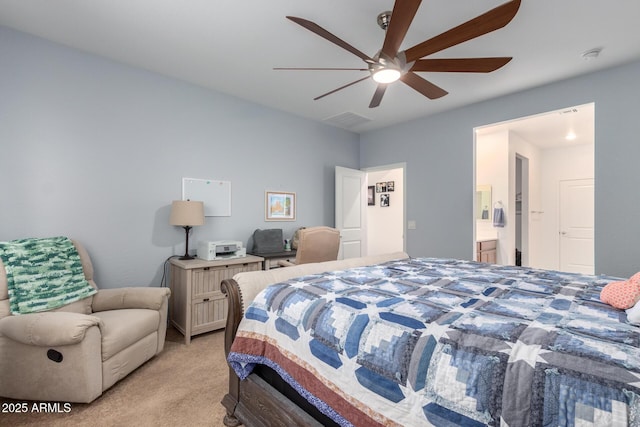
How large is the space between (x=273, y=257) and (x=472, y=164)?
2.81 meters

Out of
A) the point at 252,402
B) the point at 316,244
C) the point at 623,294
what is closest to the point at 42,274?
the point at 252,402

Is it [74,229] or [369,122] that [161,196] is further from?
[369,122]

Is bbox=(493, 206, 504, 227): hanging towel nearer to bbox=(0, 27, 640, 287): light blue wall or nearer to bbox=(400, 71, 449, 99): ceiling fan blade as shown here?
bbox=(0, 27, 640, 287): light blue wall

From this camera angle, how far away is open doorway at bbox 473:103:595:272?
14.9 feet

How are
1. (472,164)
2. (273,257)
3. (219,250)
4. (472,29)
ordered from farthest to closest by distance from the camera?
(472,164)
(273,257)
(219,250)
(472,29)

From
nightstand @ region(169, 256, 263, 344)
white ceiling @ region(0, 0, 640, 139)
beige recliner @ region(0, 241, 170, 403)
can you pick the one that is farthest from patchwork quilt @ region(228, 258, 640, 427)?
white ceiling @ region(0, 0, 640, 139)

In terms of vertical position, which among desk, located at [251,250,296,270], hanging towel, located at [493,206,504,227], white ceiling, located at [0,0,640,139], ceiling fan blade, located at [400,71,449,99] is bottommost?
desk, located at [251,250,296,270]

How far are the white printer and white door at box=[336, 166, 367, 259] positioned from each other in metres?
1.81

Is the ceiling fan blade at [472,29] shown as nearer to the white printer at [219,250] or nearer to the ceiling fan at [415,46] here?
the ceiling fan at [415,46]

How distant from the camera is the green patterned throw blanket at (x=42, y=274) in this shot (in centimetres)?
204

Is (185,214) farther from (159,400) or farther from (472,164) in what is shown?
(472,164)

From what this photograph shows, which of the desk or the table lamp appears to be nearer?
the table lamp

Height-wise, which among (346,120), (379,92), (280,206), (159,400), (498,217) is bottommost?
(159,400)

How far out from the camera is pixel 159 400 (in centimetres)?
195
